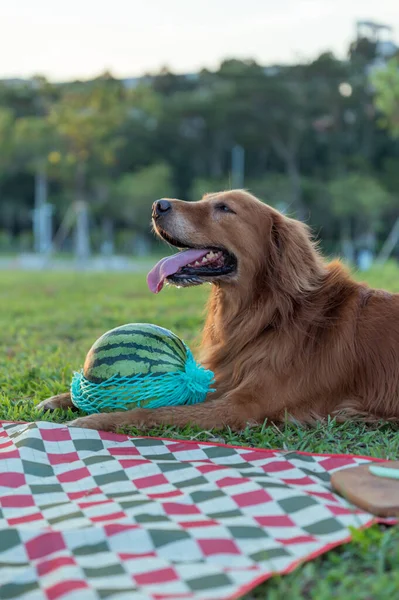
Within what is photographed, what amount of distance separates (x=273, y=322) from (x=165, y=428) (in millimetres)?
896

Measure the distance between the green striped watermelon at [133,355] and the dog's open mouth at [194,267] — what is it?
0.98 feet

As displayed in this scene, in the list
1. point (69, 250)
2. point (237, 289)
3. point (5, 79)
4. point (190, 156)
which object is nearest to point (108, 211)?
point (69, 250)

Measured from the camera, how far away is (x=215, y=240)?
3.99 meters

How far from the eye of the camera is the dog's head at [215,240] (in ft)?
13.1

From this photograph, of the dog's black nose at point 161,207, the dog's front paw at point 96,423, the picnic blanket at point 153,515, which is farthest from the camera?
the dog's black nose at point 161,207

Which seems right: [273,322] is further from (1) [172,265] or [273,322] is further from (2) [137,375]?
(2) [137,375]

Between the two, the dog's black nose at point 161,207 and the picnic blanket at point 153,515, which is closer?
the picnic blanket at point 153,515

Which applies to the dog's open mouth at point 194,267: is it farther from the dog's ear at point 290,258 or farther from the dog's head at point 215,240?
the dog's ear at point 290,258

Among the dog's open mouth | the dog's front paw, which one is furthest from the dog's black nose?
the dog's front paw

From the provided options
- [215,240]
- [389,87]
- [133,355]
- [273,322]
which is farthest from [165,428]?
[389,87]

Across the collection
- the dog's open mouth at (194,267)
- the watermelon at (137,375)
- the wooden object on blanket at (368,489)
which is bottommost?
the wooden object on blanket at (368,489)

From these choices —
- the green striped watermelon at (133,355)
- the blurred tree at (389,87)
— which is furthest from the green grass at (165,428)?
the blurred tree at (389,87)

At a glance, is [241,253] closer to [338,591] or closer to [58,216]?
[338,591]

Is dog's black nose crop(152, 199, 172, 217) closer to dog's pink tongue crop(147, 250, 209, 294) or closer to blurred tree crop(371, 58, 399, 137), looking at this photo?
dog's pink tongue crop(147, 250, 209, 294)
